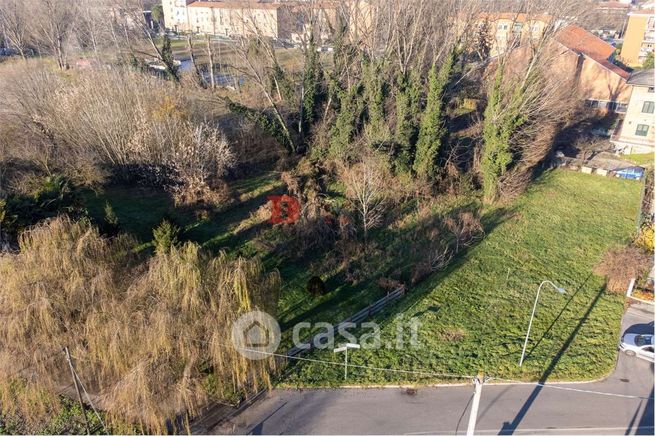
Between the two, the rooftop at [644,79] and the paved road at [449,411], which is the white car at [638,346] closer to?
the paved road at [449,411]

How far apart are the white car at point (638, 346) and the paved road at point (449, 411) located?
45.4 inches

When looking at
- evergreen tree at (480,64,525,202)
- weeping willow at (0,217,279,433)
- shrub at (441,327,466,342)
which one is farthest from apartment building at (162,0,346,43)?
shrub at (441,327,466,342)

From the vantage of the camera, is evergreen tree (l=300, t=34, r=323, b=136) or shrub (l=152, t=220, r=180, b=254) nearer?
shrub (l=152, t=220, r=180, b=254)

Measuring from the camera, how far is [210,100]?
3516 cm

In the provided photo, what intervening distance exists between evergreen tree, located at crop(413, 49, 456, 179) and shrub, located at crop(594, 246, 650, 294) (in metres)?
11.4

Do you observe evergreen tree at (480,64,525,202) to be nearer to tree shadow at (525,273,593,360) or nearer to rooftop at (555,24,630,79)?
tree shadow at (525,273,593,360)

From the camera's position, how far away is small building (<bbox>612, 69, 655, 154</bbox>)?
35.8 metres

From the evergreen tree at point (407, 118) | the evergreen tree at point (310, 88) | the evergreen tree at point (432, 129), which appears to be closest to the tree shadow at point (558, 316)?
the evergreen tree at point (432, 129)

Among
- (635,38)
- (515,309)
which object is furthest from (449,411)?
(635,38)

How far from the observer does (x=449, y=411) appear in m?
14.4

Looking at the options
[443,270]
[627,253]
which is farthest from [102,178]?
[627,253]

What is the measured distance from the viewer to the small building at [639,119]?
35.8 m

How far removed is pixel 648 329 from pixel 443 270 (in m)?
8.58

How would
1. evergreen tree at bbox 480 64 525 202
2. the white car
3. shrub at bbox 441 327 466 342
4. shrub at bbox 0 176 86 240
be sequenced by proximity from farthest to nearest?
1. evergreen tree at bbox 480 64 525 202
2. shrub at bbox 0 176 86 240
3. shrub at bbox 441 327 466 342
4. the white car
